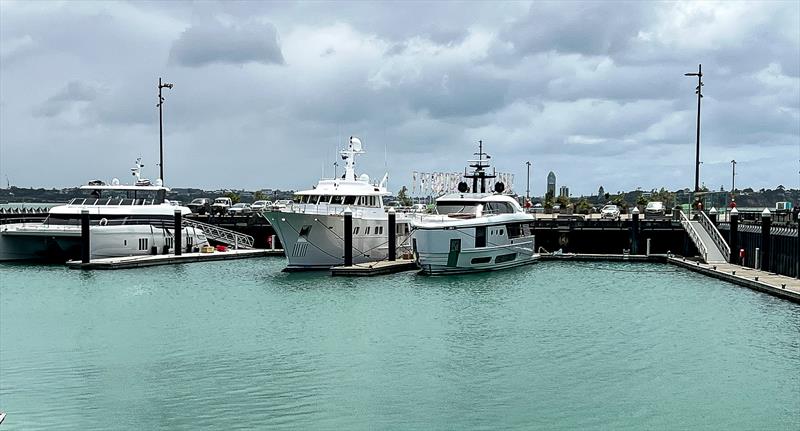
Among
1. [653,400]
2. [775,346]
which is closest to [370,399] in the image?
[653,400]

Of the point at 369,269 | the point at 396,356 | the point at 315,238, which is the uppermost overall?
the point at 315,238

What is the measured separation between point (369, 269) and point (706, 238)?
75.7ft

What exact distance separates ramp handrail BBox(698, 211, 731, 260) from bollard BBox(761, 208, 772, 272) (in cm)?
650

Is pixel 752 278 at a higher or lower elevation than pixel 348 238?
lower

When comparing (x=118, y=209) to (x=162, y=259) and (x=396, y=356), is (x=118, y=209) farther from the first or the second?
(x=396, y=356)

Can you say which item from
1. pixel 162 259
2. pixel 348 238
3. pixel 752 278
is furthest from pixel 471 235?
pixel 162 259

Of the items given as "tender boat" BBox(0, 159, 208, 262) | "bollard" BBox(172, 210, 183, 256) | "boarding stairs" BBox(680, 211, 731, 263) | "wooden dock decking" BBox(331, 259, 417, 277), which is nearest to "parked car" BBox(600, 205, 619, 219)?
"boarding stairs" BBox(680, 211, 731, 263)

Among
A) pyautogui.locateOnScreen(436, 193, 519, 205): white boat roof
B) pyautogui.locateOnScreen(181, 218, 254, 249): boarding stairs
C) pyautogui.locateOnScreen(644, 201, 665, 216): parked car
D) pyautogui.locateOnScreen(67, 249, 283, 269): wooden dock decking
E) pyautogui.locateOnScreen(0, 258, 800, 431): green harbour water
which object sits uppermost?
pyautogui.locateOnScreen(436, 193, 519, 205): white boat roof

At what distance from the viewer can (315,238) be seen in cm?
5078

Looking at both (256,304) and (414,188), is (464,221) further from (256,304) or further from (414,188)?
(256,304)

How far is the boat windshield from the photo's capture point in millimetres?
50875

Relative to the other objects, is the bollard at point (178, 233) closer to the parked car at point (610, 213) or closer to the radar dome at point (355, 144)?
the radar dome at point (355, 144)

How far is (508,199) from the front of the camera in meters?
53.2

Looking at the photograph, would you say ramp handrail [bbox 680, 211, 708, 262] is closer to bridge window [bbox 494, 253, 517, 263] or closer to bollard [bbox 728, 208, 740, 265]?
bollard [bbox 728, 208, 740, 265]
